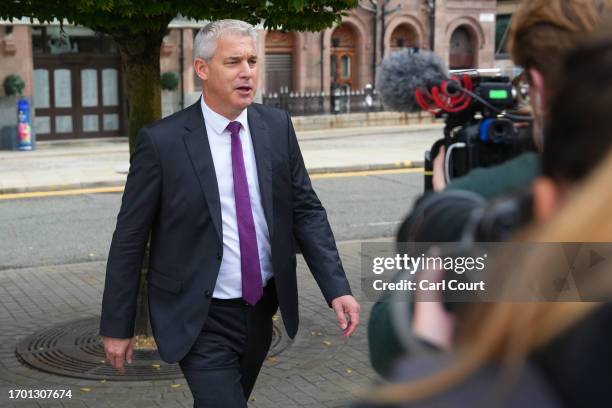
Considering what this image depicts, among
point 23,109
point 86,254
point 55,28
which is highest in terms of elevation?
point 55,28

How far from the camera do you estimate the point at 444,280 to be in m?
1.64

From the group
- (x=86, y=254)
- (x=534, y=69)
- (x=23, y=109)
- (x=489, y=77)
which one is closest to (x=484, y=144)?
(x=489, y=77)

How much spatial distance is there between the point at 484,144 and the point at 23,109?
2187 centimetres

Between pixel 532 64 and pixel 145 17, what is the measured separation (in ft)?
15.6

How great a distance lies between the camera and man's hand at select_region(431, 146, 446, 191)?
2271 mm

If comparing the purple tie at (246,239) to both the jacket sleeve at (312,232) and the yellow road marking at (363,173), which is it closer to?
the jacket sleeve at (312,232)

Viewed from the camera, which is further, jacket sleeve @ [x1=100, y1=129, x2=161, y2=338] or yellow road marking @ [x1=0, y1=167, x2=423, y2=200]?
yellow road marking @ [x1=0, y1=167, x2=423, y2=200]

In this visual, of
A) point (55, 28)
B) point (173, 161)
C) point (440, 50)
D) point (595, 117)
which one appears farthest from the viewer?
point (440, 50)

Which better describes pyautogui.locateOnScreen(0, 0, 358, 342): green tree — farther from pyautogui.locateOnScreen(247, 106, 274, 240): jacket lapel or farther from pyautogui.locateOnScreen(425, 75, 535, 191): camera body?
pyautogui.locateOnScreen(425, 75, 535, 191): camera body

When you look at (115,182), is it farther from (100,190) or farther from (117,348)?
(117,348)

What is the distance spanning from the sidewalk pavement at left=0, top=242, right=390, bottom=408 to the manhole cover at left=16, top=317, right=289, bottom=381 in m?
0.08

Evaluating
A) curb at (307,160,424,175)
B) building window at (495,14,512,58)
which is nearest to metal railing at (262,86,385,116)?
building window at (495,14,512,58)

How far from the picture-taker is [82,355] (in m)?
6.75

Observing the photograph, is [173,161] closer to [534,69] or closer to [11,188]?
[534,69]
